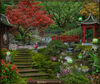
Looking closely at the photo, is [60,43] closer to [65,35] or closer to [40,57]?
[65,35]

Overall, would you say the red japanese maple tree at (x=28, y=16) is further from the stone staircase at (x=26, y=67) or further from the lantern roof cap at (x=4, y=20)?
the stone staircase at (x=26, y=67)

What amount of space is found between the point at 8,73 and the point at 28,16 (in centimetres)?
179

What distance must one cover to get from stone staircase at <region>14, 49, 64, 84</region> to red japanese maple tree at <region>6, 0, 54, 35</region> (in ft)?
2.51

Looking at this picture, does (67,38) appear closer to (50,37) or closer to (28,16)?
(50,37)

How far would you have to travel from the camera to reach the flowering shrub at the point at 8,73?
356 centimetres

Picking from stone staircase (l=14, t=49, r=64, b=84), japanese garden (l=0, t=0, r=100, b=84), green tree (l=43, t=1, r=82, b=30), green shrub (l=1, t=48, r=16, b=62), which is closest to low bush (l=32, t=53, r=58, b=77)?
japanese garden (l=0, t=0, r=100, b=84)

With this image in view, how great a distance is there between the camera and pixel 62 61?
421 centimetres

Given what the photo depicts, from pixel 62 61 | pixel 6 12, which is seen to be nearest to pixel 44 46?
pixel 62 61

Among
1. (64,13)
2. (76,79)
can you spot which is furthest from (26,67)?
(64,13)

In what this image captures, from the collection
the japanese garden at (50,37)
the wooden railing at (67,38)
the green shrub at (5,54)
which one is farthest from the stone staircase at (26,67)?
the wooden railing at (67,38)

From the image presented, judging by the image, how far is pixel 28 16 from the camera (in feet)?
14.0

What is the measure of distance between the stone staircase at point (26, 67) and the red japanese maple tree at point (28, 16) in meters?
0.77

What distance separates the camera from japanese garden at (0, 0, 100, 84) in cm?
400

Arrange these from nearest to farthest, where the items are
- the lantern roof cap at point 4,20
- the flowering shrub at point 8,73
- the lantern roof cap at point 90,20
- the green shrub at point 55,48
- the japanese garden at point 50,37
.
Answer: the flowering shrub at point 8,73 < the lantern roof cap at point 4,20 < the japanese garden at point 50,37 < the lantern roof cap at point 90,20 < the green shrub at point 55,48
